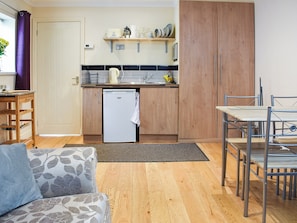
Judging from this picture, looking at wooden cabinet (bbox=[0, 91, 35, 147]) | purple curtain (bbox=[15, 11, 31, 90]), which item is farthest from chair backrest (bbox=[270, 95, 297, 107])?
purple curtain (bbox=[15, 11, 31, 90])

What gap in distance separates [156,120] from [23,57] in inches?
84.8

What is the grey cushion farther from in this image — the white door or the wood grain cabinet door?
the white door

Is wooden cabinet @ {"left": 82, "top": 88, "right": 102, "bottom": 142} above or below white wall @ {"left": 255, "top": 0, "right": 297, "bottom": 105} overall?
below

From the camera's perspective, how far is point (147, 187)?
3.02 meters

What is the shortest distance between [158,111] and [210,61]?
1.08 meters

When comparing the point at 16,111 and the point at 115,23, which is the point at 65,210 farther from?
the point at 115,23

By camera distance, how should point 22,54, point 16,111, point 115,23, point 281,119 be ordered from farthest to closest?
point 115,23 → point 22,54 → point 16,111 → point 281,119

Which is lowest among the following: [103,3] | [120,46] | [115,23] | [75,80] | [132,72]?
[75,80]

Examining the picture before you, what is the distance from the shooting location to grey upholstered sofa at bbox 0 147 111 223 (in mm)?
1389

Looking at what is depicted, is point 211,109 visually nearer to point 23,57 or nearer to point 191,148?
point 191,148

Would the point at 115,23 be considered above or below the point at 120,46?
above

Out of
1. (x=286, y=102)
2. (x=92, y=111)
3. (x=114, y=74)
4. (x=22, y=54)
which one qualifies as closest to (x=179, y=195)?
(x=286, y=102)

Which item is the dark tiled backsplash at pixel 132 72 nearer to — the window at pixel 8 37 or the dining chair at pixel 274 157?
the window at pixel 8 37

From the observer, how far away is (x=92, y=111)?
4.91 meters
